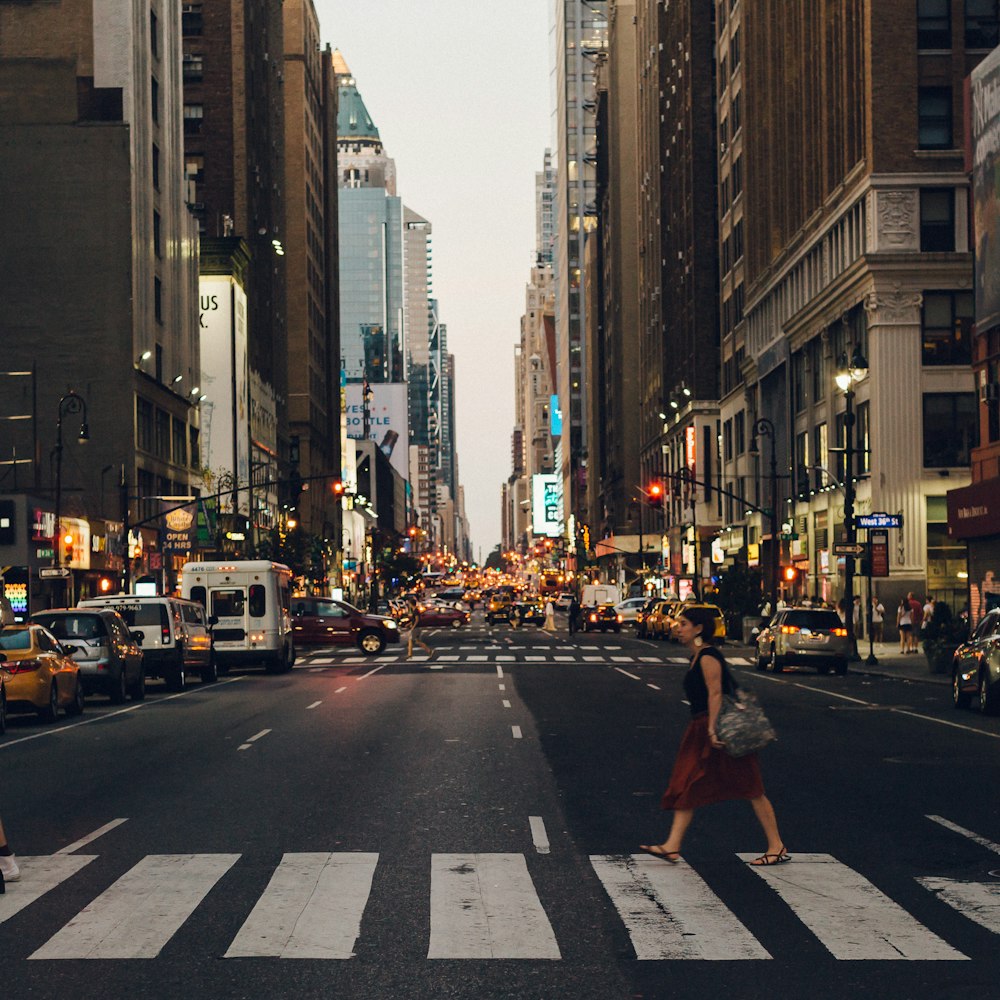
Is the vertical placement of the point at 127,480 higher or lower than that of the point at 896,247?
lower

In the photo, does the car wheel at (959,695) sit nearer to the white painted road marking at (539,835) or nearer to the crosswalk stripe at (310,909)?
the white painted road marking at (539,835)

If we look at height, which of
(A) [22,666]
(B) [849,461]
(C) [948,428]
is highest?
(C) [948,428]

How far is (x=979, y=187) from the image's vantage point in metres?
46.8

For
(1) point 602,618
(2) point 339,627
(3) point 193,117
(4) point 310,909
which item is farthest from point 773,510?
(3) point 193,117

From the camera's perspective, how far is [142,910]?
9812mm

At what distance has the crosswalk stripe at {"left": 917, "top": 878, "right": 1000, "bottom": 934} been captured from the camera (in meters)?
9.51

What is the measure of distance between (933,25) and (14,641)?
44.4 metres

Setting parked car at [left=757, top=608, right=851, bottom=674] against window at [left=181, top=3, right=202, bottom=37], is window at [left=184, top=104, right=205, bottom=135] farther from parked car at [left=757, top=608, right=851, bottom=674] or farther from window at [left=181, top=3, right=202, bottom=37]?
parked car at [left=757, top=608, right=851, bottom=674]

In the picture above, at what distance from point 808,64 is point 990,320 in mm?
27578

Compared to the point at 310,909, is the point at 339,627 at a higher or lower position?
lower

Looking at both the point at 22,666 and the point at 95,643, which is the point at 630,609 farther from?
the point at 22,666

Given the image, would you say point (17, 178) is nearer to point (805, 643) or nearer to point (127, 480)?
point (127, 480)

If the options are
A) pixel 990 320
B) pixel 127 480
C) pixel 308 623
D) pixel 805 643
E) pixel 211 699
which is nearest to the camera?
pixel 211 699

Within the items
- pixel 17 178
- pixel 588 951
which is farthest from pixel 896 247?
pixel 588 951
